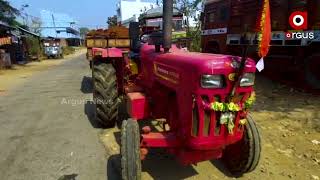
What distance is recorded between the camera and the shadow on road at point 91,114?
7.38 m

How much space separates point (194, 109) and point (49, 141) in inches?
142

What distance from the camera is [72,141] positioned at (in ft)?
21.5

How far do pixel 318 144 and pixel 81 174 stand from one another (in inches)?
136

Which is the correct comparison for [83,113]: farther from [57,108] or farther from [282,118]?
[282,118]

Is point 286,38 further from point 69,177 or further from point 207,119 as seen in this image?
point 69,177

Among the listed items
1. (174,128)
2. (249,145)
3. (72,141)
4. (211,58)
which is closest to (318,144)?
(249,145)

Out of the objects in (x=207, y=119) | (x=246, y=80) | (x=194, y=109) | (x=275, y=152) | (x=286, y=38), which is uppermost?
(x=286, y=38)

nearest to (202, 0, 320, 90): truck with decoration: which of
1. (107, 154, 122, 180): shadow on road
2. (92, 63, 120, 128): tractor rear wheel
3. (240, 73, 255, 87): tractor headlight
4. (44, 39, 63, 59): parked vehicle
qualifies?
(92, 63, 120, 128): tractor rear wheel

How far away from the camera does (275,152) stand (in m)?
5.55

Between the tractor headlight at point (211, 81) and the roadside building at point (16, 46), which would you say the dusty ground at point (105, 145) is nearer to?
the tractor headlight at point (211, 81)

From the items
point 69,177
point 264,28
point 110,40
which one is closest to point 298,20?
point 110,40

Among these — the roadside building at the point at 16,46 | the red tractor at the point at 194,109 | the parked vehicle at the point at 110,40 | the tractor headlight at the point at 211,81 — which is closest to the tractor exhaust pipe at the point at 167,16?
the red tractor at the point at 194,109

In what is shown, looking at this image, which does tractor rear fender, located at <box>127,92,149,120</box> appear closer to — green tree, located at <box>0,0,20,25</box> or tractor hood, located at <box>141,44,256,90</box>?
tractor hood, located at <box>141,44,256,90</box>

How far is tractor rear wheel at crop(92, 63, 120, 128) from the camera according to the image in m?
6.70
